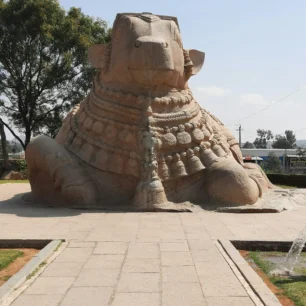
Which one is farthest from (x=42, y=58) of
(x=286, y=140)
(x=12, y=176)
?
(x=286, y=140)

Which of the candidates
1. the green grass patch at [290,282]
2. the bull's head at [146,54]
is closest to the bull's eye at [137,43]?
the bull's head at [146,54]

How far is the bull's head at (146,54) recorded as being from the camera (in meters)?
8.40

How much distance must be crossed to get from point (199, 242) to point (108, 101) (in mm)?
3966

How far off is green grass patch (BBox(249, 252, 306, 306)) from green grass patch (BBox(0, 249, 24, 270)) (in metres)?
2.61

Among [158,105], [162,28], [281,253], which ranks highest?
[162,28]

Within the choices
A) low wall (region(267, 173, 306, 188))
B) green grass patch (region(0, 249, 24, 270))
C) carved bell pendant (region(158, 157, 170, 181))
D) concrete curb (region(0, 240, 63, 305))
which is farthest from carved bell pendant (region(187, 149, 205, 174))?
low wall (region(267, 173, 306, 188))

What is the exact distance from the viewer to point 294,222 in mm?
7215

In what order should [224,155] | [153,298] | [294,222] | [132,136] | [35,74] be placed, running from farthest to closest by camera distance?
1. [35,74]
2. [224,155]
3. [132,136]
4. [294,222]
5. [153,298]

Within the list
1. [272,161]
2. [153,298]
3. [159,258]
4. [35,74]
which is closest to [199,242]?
[159,258]

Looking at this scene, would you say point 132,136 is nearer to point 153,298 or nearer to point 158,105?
point 158,105

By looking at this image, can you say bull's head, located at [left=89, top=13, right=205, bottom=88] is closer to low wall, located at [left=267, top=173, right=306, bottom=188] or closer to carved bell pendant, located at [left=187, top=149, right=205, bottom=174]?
carved bell pendant, located at [left=187, top=149, right=205, bottom=174]

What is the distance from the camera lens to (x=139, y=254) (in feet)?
16.4

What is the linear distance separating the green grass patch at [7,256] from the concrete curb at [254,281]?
2323mm

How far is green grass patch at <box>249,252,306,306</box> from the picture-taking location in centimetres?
374
